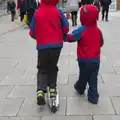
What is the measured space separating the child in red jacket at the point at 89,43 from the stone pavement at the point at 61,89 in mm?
360

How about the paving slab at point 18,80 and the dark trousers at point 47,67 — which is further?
the paving slab at point 18,80

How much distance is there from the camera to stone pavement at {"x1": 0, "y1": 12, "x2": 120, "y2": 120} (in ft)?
16.7

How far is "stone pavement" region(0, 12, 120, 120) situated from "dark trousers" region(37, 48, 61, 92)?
34cm

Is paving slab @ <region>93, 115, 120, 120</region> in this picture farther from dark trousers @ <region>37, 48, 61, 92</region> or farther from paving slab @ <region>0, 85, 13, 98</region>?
paving slab @ <region>0, 85, 13, 98</region>

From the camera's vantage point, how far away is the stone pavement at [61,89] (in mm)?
5098

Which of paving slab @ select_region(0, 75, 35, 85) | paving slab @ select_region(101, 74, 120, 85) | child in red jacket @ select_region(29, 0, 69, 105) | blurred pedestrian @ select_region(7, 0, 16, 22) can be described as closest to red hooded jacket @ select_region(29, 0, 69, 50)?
child in red jacket @ select_region(29, 0, 69, 105)

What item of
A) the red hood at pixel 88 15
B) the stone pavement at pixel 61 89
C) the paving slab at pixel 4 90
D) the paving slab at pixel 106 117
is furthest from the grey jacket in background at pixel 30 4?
the paving slab at pixel 106 117

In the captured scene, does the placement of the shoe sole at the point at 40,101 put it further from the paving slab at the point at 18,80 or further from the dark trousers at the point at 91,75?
the paving slab at the point at 18,80

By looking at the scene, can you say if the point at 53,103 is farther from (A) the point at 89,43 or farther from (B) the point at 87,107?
(A) the point at 89,43

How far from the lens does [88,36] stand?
5.48 metres

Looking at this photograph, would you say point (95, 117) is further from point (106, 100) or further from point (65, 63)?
point (65, 63)

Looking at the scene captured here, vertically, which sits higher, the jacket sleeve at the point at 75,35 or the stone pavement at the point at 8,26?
the jacket sleeve at the point at 75,35

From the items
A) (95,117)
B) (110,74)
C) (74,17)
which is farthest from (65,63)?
(74,17)

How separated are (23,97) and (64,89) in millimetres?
810
